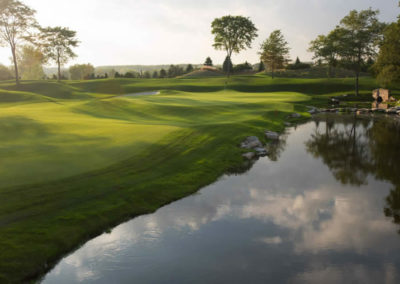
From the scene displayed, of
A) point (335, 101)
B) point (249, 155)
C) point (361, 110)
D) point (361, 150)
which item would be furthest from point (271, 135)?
point (335, 101)

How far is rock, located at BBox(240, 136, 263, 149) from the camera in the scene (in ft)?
89.0

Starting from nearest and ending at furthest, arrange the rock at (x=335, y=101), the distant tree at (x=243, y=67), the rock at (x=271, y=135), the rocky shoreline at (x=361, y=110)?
the rock at (x=271, y=135) → the rocky shoreline at (x=361, y=110) → the rock at (x=335, y=101) → the distant tree at (x=243, y=67)

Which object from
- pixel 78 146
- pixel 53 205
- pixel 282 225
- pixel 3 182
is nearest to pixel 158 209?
pixel 53 205

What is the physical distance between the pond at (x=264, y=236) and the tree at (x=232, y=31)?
8779cm

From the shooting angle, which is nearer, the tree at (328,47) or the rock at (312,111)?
the rock at (312,111)

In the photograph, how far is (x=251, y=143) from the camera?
27750 millimetres

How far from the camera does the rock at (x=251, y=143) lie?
27116 mm

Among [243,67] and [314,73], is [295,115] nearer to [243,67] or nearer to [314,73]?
[314,73]

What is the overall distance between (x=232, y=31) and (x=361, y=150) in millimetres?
82568

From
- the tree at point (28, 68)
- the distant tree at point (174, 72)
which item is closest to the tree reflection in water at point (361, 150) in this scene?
the distant tree at point (174, 72)

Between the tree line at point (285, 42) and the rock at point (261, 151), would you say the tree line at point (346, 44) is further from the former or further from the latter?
the rock at point (261, 151)

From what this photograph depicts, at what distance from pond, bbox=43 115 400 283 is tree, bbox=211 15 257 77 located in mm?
87788

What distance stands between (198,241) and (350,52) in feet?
260

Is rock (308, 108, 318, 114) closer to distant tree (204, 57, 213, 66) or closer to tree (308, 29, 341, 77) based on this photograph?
tree (308, 29, 341, 77)
